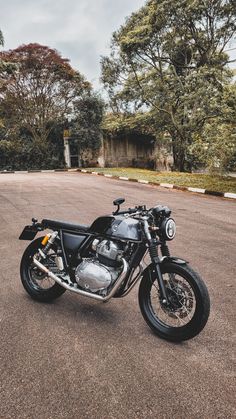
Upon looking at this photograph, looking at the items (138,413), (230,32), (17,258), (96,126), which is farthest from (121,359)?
(96,126)

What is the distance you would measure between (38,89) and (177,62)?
11.1 m

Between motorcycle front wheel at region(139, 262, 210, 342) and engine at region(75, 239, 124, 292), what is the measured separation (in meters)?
0.29

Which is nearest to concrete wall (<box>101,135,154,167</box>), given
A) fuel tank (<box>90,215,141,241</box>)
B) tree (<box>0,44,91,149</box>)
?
tree (<box>0,44,91,149</box>)

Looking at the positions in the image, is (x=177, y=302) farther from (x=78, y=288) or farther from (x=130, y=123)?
(x=130, y=123)

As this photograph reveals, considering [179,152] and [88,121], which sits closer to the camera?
[179,152]

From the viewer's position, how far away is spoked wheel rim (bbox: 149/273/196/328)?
2.60m

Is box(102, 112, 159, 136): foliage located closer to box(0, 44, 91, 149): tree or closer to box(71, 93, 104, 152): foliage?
box(71, 93, 104, 152): foliage

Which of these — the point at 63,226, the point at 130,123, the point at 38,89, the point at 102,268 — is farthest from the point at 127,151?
the point at 102,268

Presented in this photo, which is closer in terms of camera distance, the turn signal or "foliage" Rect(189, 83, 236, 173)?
the turn signal

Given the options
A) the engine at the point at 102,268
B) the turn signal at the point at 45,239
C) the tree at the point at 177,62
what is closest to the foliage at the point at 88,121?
the tree at the point at 177,62

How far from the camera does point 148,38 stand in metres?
16.8

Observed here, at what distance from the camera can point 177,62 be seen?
63.9 ft

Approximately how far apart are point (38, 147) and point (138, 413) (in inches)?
1005

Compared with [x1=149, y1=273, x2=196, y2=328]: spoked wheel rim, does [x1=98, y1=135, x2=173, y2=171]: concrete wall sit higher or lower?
higher
